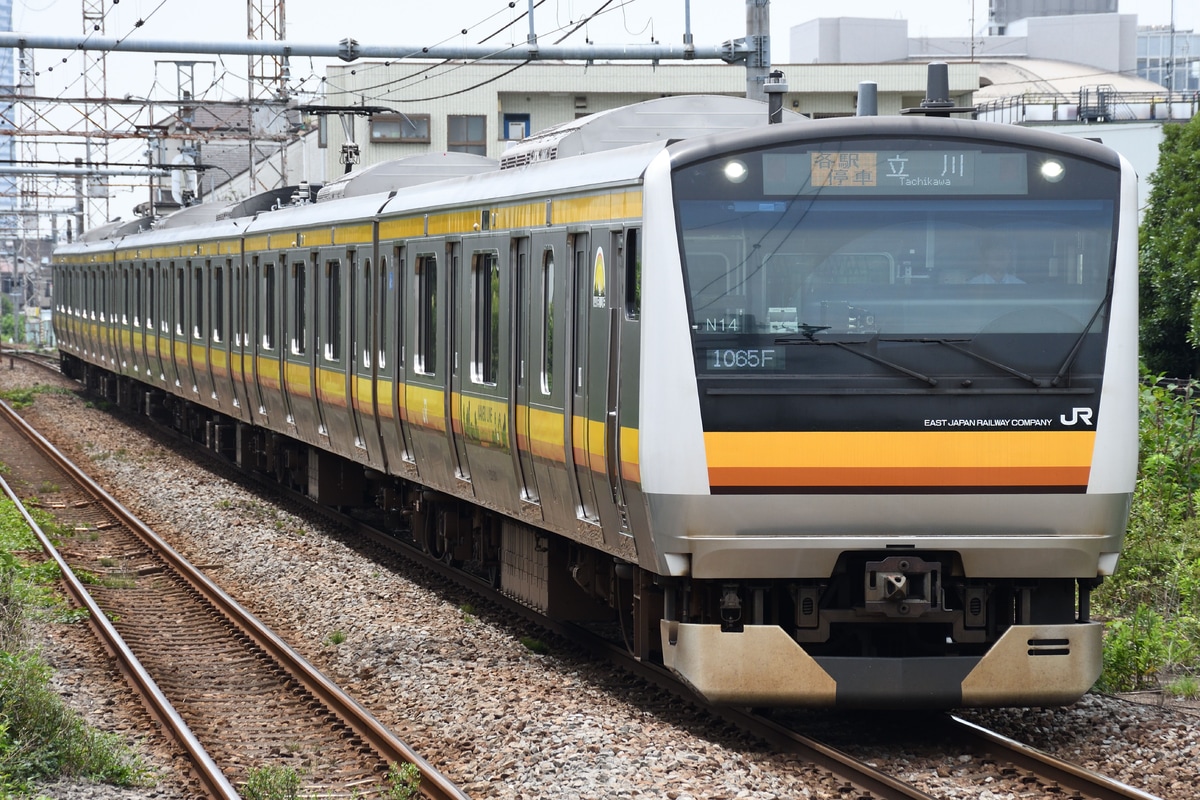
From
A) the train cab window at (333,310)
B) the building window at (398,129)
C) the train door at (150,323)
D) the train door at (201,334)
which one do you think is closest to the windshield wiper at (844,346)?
the train cab window at (333,310)

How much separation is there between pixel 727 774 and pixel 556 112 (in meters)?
48.7

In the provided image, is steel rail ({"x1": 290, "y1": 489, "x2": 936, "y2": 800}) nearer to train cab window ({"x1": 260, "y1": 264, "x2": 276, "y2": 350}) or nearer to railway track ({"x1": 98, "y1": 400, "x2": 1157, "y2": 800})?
railway track ({"x1": 98, "y1": 400, "x2": 1157, "y2": 800})

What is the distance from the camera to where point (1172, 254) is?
2653cm

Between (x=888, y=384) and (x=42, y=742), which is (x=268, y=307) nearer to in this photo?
(x=42, y=742)

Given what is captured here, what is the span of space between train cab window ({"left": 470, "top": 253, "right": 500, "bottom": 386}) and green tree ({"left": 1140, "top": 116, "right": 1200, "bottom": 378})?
17.1 m

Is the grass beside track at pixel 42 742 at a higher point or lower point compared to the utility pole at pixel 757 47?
lower

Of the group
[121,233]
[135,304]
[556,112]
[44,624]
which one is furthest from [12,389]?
[44,624]

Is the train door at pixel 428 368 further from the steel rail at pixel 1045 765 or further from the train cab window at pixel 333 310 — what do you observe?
the steel rail at pixel 1045 765

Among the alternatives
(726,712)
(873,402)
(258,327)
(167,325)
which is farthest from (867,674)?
(167,325)

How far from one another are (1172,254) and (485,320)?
1825cm

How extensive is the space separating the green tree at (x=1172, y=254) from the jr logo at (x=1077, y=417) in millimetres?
18878

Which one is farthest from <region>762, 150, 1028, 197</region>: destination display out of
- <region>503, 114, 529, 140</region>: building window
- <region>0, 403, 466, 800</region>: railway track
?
<region>503, 114, 529, 140</region>: building window

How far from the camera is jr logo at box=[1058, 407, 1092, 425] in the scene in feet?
25.4

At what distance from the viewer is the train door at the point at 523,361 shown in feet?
32.6
